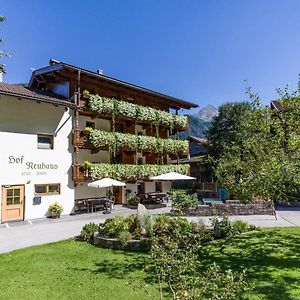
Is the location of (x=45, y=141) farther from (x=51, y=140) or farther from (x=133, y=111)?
(x=133, y=111)

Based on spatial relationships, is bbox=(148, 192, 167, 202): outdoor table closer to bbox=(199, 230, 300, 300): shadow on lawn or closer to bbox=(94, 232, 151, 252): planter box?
bbox=(199, 230, 300, 300): shadow on lawn

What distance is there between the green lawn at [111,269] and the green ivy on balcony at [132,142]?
11.4 m

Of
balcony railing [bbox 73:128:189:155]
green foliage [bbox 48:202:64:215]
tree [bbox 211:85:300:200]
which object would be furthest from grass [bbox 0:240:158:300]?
balcony railing [bbox 73:128:189:155]

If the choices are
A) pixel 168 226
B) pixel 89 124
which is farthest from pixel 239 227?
pixel 89 124

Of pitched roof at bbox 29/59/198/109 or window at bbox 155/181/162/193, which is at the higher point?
pitched roof at bbox 29/59/198/109

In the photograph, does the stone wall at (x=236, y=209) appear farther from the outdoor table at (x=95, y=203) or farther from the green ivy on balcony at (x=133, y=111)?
the green ivy on balcony at (x=133, y=111)

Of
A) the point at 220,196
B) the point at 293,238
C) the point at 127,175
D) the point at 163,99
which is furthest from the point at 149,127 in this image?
the point at 293,238

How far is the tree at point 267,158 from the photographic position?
959 cm

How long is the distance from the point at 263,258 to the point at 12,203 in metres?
15.2

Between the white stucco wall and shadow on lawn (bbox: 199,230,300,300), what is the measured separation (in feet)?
42.4

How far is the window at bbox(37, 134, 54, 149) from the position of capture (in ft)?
68.3

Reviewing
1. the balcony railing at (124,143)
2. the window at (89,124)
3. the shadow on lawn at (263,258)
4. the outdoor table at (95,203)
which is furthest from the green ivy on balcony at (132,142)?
the shadow on lawn at (263,258)

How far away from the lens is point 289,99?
10914 mm

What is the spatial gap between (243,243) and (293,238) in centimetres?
241
